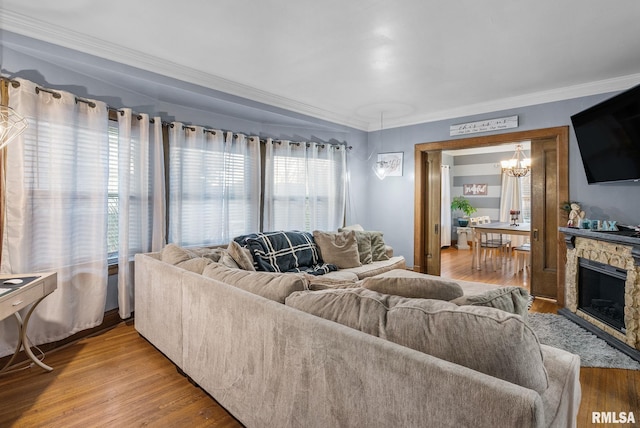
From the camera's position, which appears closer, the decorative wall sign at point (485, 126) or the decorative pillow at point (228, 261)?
the decorative pillow at point (228, 261)

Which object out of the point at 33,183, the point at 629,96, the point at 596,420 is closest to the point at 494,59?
the point at 629,96

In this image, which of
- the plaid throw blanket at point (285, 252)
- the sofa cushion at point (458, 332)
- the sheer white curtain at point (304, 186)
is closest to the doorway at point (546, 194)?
the sheer white curtain at point (304, 186)

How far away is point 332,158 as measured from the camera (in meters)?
5.24

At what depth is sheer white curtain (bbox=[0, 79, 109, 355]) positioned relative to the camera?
245cm

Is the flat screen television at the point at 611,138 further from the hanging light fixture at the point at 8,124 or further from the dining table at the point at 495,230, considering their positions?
the hanging light fixture at the point at 8,124

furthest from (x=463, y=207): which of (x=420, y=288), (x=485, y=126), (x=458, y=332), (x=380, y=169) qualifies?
(x=458, y=332)

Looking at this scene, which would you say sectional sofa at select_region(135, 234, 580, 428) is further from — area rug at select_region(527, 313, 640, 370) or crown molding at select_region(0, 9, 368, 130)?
crown molding at select_region(0, 9, 368, 130)

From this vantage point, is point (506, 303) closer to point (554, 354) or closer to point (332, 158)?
point (554, 354)

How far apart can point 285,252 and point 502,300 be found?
2599 mm

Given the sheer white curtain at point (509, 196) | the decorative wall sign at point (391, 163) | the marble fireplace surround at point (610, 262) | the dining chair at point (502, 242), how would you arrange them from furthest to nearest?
the sheer white curtain at point (509, 196) → the dining chair at point (502, 242) → the decorative wall sign at point (391, 163) → the marble fireplace surround at point (610, 262)

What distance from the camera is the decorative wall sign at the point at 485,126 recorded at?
165 inches

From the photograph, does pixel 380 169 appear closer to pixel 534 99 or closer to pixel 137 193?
pixel 534 99

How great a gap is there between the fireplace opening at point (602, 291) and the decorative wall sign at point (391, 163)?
2.78 m

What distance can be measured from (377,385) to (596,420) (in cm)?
177
